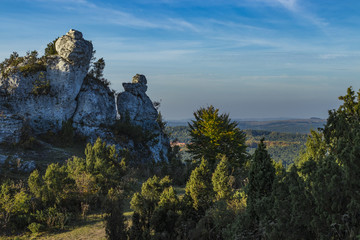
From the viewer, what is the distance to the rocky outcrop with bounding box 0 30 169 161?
2572 cm

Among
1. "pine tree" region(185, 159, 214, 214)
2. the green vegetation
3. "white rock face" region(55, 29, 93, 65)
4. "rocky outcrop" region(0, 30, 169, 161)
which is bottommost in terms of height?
the green vegetation

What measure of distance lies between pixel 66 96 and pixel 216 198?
20.7 metres

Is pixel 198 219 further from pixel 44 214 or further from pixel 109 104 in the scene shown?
pixel 109 104

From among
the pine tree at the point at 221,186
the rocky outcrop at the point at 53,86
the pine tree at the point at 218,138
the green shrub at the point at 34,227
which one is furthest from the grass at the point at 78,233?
the rocky outcrop at the point at 53,86

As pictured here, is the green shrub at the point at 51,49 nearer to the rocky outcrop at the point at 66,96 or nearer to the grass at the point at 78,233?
the rocky outcrop at the point at 66,96

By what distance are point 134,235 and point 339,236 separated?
21.3 feet

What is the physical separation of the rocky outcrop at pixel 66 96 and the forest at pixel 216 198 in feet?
32.4

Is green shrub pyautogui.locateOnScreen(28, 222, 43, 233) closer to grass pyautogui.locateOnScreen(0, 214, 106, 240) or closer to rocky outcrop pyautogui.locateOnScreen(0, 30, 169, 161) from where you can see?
grass pyautogui.locateOnScreen(0, 214, 106, 240)

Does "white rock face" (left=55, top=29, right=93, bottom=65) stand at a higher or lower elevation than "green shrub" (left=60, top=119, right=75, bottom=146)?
higher

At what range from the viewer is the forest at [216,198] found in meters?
6.29

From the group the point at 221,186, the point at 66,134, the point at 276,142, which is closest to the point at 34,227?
the point at 221,186

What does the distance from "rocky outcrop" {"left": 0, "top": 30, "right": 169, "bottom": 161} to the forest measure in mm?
9881

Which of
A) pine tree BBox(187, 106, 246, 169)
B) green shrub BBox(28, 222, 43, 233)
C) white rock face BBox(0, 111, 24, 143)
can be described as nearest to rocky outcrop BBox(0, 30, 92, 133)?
white rock face BBox(0, 111, 24, 143)

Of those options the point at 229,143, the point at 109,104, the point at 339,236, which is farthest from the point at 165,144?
the point at 339,236
